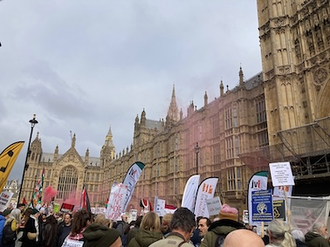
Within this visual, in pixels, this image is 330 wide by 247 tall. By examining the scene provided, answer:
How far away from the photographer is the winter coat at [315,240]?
13.8 feet

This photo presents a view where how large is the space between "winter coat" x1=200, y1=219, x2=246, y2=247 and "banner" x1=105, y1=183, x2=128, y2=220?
4928mm

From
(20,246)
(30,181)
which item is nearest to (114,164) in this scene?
(30,181)

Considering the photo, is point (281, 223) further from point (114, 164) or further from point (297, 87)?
point (114, 164)

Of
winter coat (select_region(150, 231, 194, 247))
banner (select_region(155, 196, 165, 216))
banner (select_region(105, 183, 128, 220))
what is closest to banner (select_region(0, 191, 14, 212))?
banner (select_region(105, 183, 128, 220))

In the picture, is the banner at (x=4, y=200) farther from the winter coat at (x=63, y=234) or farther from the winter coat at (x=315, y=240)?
the winter coat at (x=315, y=240)

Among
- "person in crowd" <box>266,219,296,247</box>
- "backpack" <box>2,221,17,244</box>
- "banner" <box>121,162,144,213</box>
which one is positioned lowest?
"backpack" <box>2,221,17,244</box>

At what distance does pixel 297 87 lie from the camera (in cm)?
2091

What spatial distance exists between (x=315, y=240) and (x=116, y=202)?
543cm

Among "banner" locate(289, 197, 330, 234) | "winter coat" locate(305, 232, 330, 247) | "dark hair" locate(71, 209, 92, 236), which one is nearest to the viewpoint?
"winter coat" locate(305, 232, 330, 247)

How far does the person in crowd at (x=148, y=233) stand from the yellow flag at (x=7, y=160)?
6.63 meters

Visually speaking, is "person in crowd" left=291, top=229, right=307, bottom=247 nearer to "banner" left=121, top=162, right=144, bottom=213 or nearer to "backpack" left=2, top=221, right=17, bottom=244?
"banner" left=121, top=162, right=144, bottom=213

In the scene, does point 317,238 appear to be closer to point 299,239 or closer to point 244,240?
point 299,239

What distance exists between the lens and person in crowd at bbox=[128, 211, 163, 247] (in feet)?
11.7

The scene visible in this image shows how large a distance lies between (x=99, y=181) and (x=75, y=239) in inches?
3175
